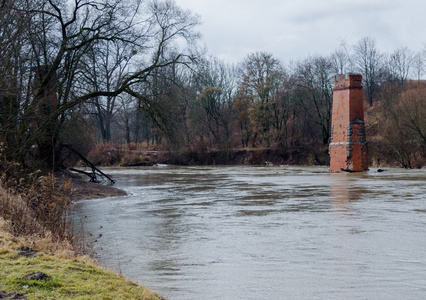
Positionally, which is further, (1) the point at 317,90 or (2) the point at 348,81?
(1) the point at 317,90

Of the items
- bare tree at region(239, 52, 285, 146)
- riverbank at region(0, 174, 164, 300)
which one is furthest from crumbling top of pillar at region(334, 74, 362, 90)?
riverbank at region(0, 174, 164, 300)

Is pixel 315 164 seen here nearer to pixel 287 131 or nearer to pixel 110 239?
pixel 287 131

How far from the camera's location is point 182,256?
894cm

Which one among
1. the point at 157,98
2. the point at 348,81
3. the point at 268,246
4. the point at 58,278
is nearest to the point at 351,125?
the point at 348,81

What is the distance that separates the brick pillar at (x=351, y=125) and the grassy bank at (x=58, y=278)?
32.9 metres

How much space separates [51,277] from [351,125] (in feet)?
112

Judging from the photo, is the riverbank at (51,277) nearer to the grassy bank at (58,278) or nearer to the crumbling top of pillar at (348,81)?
the grassy bank at (58,278)

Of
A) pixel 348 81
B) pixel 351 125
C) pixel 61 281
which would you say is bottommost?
pixel 61 281

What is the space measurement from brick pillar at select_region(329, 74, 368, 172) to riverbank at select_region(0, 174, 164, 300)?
32678 mm

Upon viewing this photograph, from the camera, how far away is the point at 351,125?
37125 mm

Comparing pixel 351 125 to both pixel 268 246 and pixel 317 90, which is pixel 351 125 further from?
pixel 268 246

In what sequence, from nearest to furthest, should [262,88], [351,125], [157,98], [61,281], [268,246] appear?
[61,281] → [268,246] → [157,98] → [351,125] → [262,88]

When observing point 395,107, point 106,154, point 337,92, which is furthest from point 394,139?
point 106,154

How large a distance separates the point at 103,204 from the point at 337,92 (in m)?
25.3
